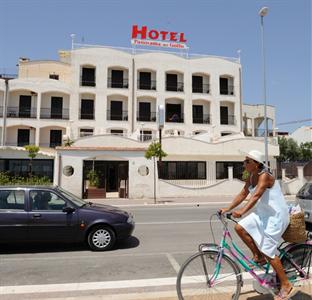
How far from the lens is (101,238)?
298 inches

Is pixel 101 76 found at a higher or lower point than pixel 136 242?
higher

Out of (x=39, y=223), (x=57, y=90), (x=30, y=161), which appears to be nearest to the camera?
(x=39, y=223)

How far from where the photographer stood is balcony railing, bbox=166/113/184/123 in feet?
122

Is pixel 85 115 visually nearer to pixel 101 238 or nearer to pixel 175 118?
pixel 175 118

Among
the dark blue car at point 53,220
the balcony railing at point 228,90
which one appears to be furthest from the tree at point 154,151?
the balcony railing at point 228,90

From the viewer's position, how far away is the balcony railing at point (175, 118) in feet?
122

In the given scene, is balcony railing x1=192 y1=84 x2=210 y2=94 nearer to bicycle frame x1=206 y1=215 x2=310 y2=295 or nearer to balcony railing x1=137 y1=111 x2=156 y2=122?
balcony railing x1=137 y1=111 x2=156 y2=122

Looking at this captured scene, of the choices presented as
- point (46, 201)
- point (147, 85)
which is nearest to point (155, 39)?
point (147, 85)

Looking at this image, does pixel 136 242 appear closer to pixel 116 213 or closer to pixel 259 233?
pixel 116 213

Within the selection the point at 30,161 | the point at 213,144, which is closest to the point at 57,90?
the point at 30,161

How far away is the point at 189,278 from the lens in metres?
3.92

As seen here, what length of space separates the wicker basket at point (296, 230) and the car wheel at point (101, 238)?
4.51 metres

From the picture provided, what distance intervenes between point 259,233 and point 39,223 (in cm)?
519

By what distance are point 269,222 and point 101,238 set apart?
4624 mm
